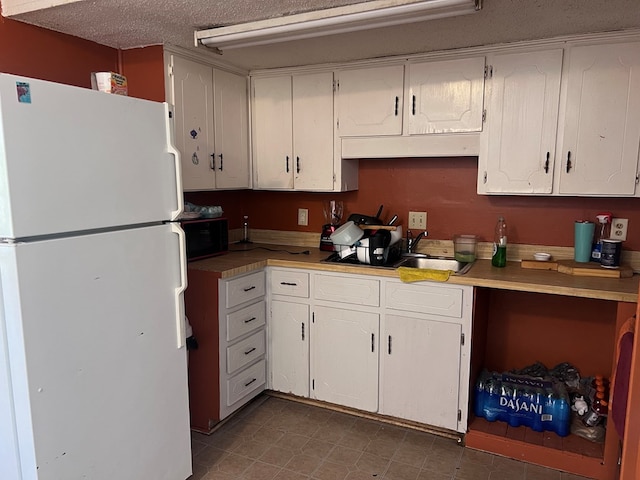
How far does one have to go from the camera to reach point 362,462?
2344 mm

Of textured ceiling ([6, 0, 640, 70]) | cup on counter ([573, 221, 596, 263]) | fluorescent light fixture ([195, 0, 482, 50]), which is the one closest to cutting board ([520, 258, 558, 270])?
cup on counter ([573, 221, 596, 263])

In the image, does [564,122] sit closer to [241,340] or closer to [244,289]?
[244,289]

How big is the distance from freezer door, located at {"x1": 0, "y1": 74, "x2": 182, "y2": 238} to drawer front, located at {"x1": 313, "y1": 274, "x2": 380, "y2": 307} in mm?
1042

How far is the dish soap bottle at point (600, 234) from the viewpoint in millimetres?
2486

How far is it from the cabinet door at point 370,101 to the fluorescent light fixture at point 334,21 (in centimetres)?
66

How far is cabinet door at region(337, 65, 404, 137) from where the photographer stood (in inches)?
106

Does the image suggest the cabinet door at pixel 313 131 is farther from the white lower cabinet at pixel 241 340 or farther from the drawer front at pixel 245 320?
the drawer front at pixel 245 320

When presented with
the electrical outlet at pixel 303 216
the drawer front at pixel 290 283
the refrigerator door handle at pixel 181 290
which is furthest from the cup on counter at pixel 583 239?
the refrigerator door handle at pixel 181 290

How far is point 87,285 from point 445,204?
209 cm

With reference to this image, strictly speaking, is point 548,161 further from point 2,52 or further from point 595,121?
point 2,52

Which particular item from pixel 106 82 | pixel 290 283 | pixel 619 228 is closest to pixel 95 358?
pixel 106 82

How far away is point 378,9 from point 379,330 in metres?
1.57

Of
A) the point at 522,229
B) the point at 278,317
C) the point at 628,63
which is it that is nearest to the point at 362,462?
the point at 278,317

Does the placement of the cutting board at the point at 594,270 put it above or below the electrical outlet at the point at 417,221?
below
